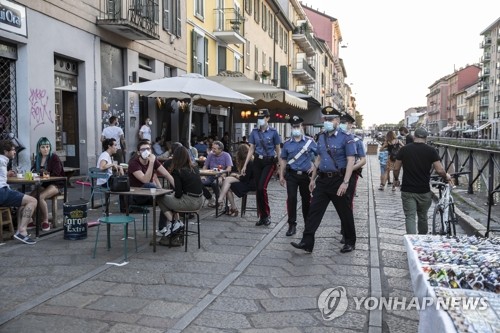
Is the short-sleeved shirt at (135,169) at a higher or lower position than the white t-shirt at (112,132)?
lower

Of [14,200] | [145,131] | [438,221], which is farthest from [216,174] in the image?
[145,131]

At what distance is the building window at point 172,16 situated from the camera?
57.5 ft

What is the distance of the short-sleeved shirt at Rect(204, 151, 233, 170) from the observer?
975 cm

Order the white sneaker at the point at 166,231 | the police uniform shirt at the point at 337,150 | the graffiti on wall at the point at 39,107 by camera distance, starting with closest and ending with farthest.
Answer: the police uniform shirt at the point at 337,150
the white sneaker at the point at 166,231
the graffiti on wall at the point at 39,107

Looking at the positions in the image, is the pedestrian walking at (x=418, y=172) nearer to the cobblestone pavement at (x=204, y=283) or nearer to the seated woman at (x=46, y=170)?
the cobblestone pavement at (x=204, y=283)

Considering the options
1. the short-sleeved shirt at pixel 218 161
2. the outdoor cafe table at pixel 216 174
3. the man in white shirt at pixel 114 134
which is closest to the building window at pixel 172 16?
the man in white shirt at pixel 114 134

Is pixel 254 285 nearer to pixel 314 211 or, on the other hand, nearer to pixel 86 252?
pixel 314 211

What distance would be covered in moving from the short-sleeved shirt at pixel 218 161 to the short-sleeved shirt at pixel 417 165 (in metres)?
4.06

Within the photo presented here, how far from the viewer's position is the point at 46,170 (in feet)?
25.9

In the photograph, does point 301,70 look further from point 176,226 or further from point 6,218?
point 6,218

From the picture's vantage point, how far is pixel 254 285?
17.0 ft

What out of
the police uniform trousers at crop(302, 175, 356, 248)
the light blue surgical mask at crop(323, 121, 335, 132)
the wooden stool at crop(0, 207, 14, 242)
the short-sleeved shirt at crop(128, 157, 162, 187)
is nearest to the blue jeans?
the police uniform trousers at crop(302, 175, 356, 248)

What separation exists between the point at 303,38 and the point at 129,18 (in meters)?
32.4
